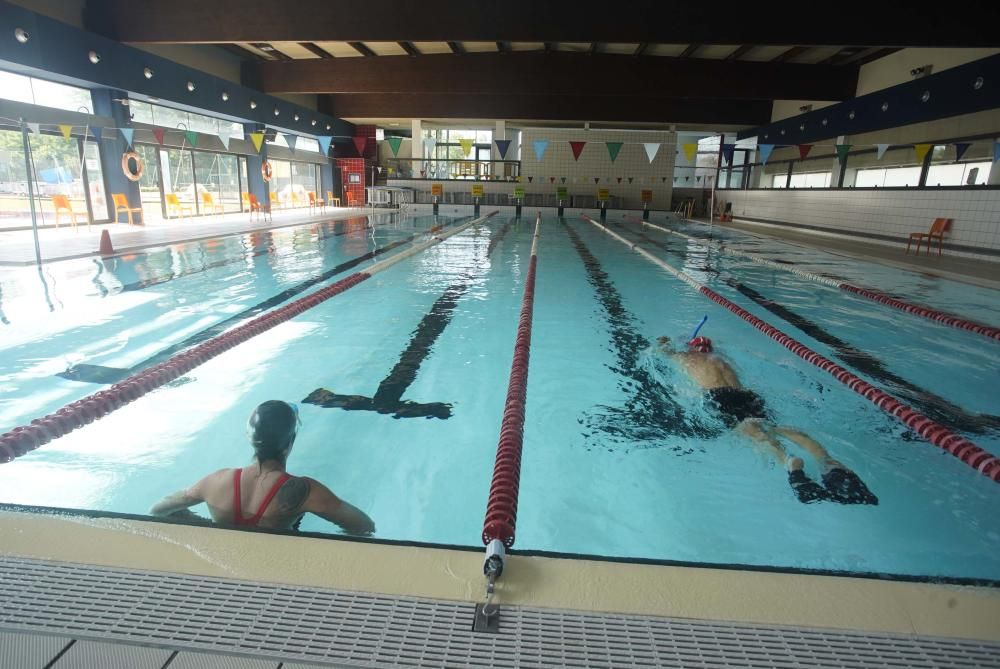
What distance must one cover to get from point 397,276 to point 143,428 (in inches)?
168

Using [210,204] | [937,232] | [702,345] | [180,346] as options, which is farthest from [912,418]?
[210,204]

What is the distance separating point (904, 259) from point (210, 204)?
1458cm

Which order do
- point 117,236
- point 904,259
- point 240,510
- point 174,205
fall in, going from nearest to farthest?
1. point 240,510
2. point 904,259
3. point 117,236
4. point 174,205

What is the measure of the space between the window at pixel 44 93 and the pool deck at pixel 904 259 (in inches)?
514

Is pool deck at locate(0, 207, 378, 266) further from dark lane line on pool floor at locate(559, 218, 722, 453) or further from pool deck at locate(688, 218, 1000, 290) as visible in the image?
pool deck at locate(688, 218, 1000, 290)

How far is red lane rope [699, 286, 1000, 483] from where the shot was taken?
2281mm

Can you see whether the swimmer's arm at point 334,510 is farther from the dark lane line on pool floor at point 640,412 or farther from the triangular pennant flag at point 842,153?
the triangular pennant flag at point 842,153

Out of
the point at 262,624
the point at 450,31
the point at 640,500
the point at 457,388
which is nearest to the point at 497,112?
the point at 450,31

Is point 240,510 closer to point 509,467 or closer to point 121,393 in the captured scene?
Answer: point 509,467

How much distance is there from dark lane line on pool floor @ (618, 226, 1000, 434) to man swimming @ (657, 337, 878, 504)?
94cm

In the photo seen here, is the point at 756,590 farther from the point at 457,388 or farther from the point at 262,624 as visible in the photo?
the point at 457,388

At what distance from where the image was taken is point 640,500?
2.28 meters

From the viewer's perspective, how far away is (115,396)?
274cm

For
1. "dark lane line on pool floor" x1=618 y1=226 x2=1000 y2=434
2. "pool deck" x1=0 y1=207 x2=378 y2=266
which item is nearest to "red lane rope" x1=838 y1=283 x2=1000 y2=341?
"dark lane line on pool floor" x1=618 y1=226 x2=1000 y2=434
